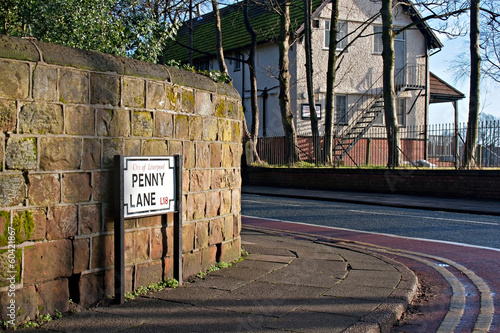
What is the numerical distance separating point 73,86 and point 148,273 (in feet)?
6.48

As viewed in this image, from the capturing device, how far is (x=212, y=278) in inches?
234

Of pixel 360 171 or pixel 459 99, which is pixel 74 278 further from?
pixel 459 99

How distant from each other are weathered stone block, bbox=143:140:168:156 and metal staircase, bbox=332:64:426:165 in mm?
24250

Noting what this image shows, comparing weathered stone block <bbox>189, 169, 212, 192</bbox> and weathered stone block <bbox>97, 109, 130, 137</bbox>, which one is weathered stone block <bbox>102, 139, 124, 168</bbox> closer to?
weathered stone block <bbox>97, 109, 130, 137</bbox>

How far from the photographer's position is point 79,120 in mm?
4680

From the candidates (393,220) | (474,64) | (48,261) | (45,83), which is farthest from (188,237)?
(474,64)

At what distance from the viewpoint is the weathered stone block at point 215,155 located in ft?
20.9

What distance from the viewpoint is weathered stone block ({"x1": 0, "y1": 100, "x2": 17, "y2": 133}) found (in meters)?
4.09

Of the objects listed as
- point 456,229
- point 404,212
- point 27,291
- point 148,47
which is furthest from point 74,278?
point 404,212

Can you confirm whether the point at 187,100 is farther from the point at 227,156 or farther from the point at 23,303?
the point at 23,303

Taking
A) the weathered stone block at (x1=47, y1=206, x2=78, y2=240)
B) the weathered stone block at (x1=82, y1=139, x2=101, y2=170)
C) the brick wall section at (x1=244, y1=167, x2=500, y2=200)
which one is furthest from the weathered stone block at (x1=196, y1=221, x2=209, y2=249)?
the brick wall section at (x1=244, y1=167, x2=500, y2=200)

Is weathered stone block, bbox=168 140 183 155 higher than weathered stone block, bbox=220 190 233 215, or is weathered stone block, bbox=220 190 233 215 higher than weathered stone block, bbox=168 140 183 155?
weathered stone block, bbox=168 140 183 155

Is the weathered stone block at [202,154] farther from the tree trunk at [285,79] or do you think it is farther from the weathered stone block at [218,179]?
the tree trunk at [285,79]

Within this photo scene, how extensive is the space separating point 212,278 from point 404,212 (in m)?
9.42
